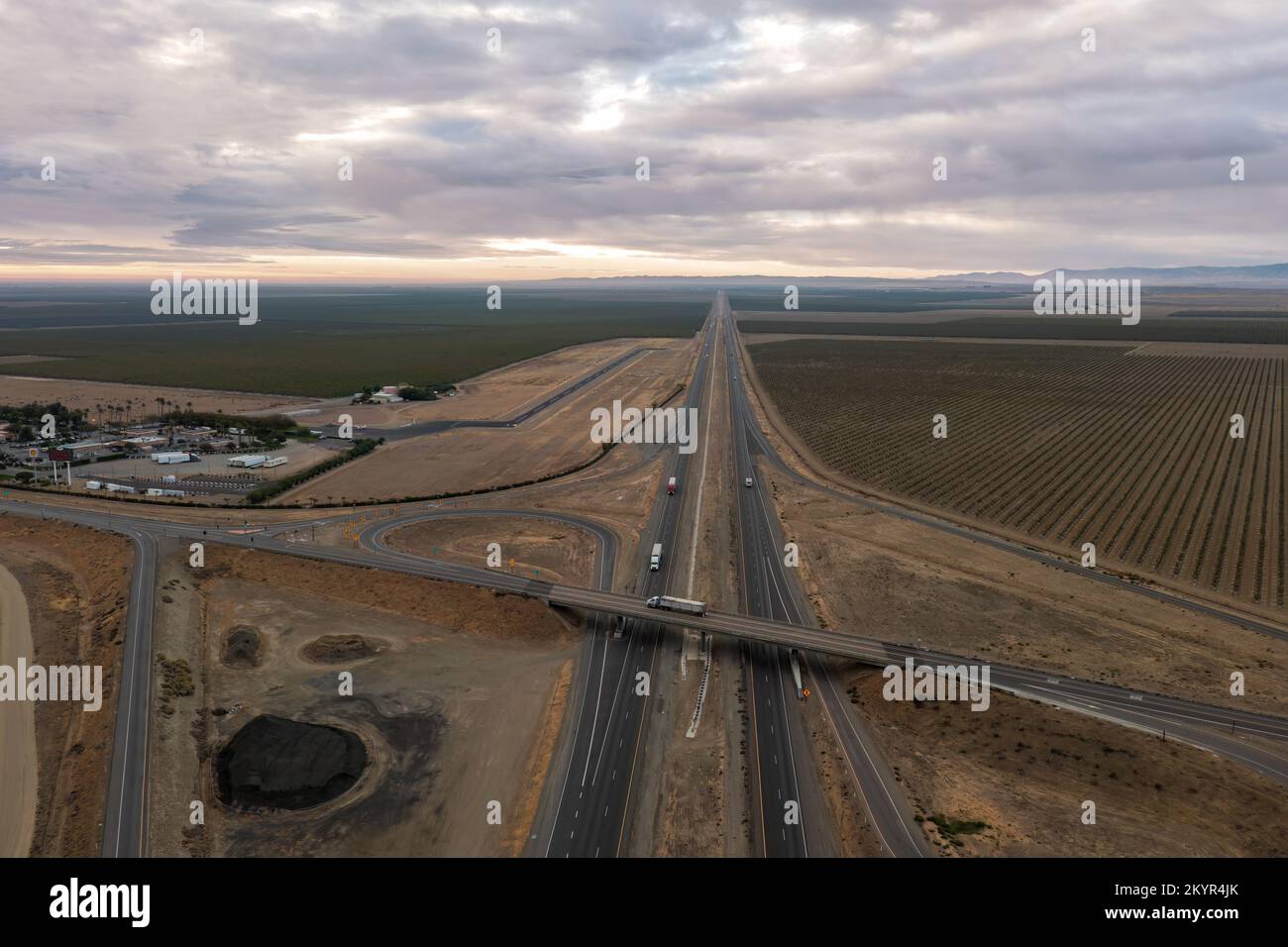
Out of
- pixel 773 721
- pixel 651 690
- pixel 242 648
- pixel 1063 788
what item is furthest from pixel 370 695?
pixel 1063 788

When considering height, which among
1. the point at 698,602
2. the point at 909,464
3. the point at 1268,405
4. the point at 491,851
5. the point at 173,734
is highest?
the point at 1268,405

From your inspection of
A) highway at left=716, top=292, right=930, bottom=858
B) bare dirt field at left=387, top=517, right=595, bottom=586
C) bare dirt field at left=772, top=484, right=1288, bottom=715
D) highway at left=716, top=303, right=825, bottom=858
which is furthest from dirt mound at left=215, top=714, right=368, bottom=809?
bare dirt field at left=772, top=484, right=1288, bottom=715

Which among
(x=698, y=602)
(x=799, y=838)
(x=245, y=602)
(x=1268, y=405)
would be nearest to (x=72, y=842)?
(x=245, y=602)

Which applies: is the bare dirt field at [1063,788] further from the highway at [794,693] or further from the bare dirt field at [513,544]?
the bare dirt field at [513,544]

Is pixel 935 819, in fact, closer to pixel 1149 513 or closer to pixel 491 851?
pixel 491 851

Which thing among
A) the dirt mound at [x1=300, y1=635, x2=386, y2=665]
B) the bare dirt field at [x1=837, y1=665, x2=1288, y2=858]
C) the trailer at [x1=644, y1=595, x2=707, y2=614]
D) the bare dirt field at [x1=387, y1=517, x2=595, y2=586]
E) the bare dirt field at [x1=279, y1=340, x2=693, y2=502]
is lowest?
the bare dirt field at [x1=837, y1=665, x2=1288, y2=858]

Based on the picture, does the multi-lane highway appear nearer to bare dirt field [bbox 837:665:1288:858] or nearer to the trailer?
the trailer
